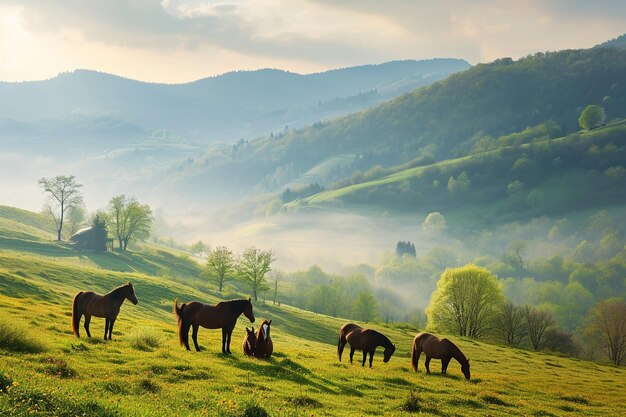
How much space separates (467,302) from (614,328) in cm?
2736

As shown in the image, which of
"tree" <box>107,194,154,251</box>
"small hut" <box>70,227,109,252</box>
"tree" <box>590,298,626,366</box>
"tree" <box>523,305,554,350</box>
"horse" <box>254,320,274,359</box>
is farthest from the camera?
"tree" <box>107,194,154,251</box>

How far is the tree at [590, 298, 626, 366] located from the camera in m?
89.8

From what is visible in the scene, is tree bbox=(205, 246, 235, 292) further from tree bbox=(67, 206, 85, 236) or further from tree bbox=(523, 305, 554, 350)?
tree bbox=(67, 206, 85, 236)

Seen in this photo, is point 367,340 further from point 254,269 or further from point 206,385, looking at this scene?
point 254,269

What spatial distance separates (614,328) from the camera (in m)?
91.3

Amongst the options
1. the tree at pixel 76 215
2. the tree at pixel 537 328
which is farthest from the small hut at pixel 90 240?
the tree at pixel 537 328

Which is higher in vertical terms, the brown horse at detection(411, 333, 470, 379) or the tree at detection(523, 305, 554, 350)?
the brown horse at detection(411, 333, 470, 379)

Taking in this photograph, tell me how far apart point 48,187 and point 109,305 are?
115 m

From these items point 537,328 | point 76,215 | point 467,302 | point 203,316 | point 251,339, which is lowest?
point 537,328

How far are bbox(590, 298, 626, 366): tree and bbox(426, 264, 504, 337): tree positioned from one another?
19852mm

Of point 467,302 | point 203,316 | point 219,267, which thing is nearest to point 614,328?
point 467,302

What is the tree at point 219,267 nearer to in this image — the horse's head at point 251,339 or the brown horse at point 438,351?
the brown horse at point 438,351

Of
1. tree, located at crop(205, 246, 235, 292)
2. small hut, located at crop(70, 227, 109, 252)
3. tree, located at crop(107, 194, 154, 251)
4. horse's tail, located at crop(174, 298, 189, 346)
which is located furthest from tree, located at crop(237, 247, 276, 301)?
horse's tail, located at crop(174, 298, 189, 346)

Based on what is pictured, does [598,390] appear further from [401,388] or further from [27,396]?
[27,396]
